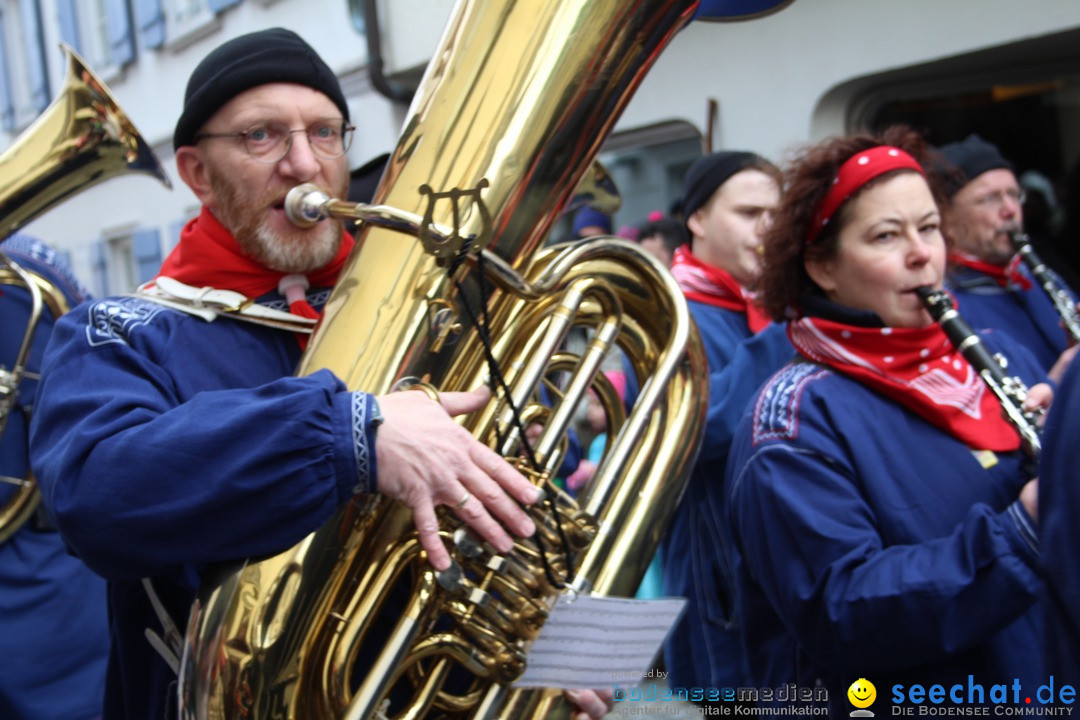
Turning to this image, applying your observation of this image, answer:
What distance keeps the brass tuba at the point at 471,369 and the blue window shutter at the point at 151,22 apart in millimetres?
7994

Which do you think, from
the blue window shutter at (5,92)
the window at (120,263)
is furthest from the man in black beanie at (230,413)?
the blue window shutter at (5,92)

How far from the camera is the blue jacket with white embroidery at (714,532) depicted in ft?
9.36

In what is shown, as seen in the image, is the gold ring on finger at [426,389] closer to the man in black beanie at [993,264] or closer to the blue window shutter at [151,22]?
the man in black beanie at [993,264]

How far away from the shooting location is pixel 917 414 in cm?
198

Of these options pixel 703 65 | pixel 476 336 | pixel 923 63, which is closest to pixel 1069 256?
pixel 923 63

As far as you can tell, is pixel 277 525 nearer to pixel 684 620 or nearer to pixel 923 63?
pixel 684 620

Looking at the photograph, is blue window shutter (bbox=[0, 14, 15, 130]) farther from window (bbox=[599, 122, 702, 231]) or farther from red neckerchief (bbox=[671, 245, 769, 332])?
red neckerchief (bbox=[671, 245, 769, 332])

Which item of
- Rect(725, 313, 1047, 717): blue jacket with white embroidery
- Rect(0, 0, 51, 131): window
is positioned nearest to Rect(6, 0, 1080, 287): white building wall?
Rect(725, 313, 1047, 717): blue jacket with white embroidery

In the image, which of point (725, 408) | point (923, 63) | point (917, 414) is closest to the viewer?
point (917, 414)

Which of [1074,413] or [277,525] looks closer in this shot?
[1074,413]

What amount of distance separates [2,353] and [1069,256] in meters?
4.40

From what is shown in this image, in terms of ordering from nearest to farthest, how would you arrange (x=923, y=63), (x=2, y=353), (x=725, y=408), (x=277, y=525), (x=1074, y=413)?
(x=1074, y=413) → (x=277, y=525) → (x=725, y=408) → (x=2, y=353) → (x=923, y=63)

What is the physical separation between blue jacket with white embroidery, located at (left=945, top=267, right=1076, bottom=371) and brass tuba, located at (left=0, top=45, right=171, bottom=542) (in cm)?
239

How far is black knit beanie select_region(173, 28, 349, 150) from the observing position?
1.73 metres
